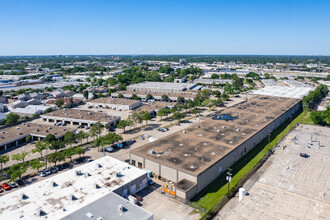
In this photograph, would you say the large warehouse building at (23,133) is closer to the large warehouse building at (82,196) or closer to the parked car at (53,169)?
the parked car at (53,169)

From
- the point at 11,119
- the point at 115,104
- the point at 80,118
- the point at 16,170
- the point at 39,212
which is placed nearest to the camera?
the point at 39,212

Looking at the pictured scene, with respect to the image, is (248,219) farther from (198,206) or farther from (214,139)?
(214,139)

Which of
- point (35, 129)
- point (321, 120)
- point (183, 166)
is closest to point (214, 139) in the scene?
point (183, 166)

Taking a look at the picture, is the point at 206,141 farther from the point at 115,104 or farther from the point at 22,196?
the point at 115,104

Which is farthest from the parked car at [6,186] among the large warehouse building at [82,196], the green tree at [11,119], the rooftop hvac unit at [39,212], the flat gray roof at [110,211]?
the green tree at [11,119]

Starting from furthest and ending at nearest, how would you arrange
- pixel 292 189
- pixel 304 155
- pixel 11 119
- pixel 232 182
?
pixel 11 119, pixel 304 155, pixel 232 182, pixel 292 189

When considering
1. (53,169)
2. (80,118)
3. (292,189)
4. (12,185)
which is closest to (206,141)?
(292,189)

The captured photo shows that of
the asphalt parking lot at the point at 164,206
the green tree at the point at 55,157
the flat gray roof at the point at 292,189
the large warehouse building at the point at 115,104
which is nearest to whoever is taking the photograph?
the flat gray roof at the point at 292,189
